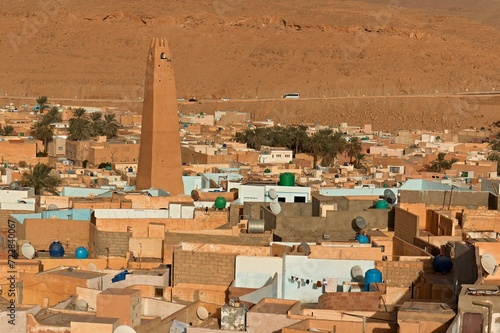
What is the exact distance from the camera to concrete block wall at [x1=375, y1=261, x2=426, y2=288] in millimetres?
15305

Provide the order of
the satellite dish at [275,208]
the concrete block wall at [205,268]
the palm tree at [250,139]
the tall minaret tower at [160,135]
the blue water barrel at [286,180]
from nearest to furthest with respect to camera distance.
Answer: the concrete block wall at [205,268] < the satellite dish at [275,208] < the blue water barrel at [286,180] < the tall minaret tower at [160,135] < the palm tree at [250,139]

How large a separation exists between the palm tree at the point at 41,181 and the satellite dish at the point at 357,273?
42.4 feet

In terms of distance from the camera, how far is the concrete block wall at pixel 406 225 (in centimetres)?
1841

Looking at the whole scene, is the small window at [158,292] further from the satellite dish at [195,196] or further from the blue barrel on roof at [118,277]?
the satellite dish at [195,196]

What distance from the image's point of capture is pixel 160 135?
79.3 feet

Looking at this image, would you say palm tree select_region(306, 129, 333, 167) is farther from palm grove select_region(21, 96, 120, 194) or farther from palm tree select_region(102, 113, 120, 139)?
palm grove select_region(21, 96, 120, 194)

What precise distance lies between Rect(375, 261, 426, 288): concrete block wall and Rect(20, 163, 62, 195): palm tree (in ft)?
43.5

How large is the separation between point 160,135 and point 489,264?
488 inches

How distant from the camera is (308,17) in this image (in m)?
99.8

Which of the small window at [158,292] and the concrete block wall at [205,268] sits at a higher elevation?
the concrete block wall at [205,268]

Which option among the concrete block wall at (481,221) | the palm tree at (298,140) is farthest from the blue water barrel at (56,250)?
the palm tree at (298,140)

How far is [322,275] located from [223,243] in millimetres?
2360

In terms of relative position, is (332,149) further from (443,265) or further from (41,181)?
(443,265)

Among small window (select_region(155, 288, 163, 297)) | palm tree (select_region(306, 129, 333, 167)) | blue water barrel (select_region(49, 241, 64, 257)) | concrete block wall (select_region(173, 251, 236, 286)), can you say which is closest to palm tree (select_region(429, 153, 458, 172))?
palm tree (select_region(306, 129, 333, 167))
